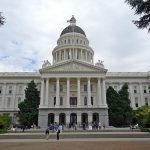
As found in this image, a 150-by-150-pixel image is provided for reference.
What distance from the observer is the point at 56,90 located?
6391 cm

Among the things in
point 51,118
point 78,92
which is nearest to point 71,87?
point 78,92

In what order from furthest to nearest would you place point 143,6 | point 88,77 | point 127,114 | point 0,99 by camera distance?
point 0,99 → point 88,77 → point 127,114 → point 143,6

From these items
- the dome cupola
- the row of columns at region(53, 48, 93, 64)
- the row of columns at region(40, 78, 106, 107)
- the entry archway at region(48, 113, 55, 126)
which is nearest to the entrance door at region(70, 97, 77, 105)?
the row of columns at region(40, 78, 106, 107)

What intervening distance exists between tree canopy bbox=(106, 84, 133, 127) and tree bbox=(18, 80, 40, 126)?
66.1ft

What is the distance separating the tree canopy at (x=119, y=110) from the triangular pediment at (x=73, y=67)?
844 centimetres

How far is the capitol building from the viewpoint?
199 feet

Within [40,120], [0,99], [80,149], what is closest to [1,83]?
[0,99]

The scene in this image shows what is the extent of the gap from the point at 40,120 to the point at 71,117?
840 centimetres

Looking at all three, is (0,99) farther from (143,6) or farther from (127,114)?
(143,6)

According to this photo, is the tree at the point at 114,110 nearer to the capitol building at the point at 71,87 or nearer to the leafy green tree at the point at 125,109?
the leafy green tree at the point at 125,109

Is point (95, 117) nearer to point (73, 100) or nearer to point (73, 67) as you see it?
point (73, 100)

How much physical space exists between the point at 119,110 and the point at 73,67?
17351 millimetres

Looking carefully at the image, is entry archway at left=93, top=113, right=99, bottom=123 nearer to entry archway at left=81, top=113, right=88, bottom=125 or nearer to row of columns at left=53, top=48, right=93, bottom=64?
entry archway at left=81, top=113, right=88, bottom=125

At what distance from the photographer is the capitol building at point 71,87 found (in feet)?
199
